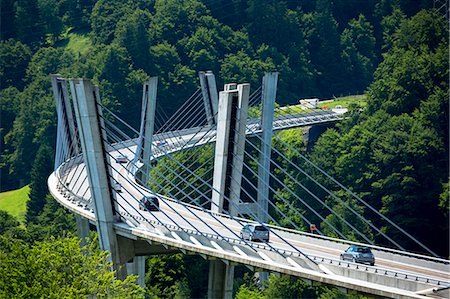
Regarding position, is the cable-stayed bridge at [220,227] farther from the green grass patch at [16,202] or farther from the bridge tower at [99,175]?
the green grass patch at [16,202]

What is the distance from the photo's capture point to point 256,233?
56.2 metres

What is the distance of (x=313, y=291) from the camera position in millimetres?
82875

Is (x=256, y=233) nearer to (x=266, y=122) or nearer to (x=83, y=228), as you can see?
(x=83, y=228)

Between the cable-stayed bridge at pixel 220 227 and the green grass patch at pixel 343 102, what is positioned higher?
the green grass patch at pixel 343 102

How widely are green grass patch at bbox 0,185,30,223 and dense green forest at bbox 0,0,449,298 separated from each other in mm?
1892

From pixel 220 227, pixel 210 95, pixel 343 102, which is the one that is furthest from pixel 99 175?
pixel 343 102

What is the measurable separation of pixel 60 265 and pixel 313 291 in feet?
90.3

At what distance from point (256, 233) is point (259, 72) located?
8346 centimetres

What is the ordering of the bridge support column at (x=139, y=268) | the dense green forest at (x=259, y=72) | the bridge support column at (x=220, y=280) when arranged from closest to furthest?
the bridge support column at (x=220, y=280)
the bridge support column at (x=139, y=268)
the dense green forest at (x=259, y=72)

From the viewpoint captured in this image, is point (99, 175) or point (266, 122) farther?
point (266, 122)

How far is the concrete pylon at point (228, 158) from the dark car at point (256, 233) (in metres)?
6.54

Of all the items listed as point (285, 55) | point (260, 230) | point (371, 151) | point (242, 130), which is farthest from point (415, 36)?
point (260, 230)

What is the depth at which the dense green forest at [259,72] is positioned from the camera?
316ft

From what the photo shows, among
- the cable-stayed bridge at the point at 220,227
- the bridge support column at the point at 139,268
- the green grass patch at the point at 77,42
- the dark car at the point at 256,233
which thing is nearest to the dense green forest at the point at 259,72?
the green grass patch at the point at 77,42
